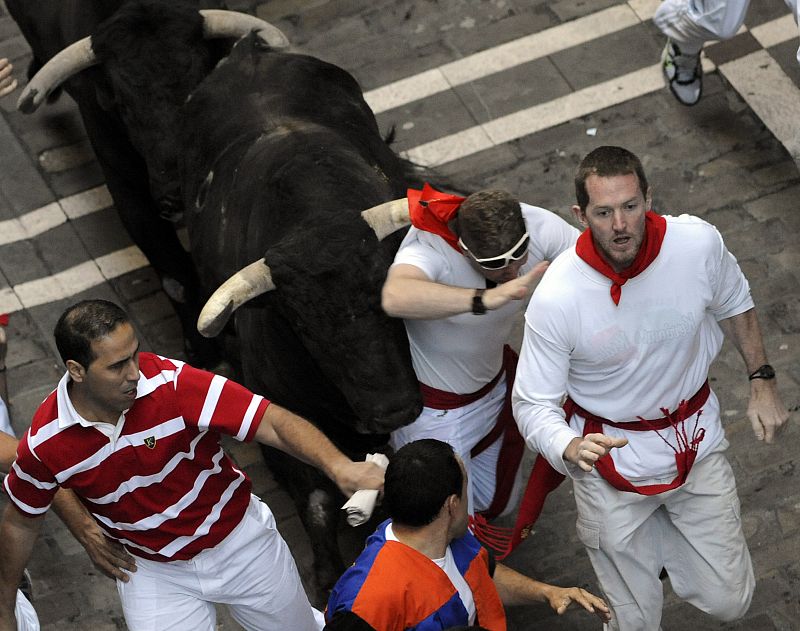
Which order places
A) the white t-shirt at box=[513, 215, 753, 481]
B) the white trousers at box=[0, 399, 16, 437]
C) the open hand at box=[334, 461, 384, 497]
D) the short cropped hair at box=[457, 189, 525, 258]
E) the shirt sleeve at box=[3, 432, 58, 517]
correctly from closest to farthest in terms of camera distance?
the open hand at box=[334, 461, 384, 497], the shirt sleeve at box=[3, 432, 58, 517], the white t-shirt at box=[513, 215, 753, 481], the short cropped hair at box=[457, 189, 525, 258], the white trousers at box=[0, 399, 16, 437]

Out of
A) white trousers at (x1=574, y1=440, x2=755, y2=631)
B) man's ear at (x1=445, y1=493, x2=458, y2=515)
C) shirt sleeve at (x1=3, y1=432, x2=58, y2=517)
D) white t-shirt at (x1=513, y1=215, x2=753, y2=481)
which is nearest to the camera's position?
man's ear at (x1=445, y1=493, x2=458, y2=515)

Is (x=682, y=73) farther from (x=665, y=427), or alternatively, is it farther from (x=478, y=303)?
(x=478, y=303)

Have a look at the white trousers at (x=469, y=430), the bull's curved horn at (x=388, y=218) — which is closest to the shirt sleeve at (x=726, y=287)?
the white trousers at (x=469, y=430)

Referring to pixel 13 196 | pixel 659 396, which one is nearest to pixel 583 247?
pixel 659 396

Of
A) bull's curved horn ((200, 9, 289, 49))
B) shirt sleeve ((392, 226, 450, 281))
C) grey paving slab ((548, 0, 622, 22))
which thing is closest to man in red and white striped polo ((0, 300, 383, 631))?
shirt sleeve ((392, 226, 450, 281))

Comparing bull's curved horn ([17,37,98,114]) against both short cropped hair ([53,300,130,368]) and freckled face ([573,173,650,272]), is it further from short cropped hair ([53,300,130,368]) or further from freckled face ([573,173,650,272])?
freckled face ([573,173,650,272])

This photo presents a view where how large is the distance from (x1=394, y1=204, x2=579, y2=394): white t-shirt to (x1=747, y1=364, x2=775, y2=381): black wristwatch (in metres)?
0.90

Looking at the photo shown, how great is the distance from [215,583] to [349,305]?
1.27m

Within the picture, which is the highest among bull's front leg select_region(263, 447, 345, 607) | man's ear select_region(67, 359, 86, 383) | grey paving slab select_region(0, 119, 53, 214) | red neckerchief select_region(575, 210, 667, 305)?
man's ear select_region(67, 359, 86, 383)

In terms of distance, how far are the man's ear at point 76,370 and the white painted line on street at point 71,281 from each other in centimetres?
407

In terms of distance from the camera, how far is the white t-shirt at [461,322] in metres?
5.71

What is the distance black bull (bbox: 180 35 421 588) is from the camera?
19.5 ft

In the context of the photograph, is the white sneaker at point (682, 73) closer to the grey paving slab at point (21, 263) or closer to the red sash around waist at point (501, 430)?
the red sash around waist at point (501, 430)

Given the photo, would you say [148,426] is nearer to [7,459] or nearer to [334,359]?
[7,459]
